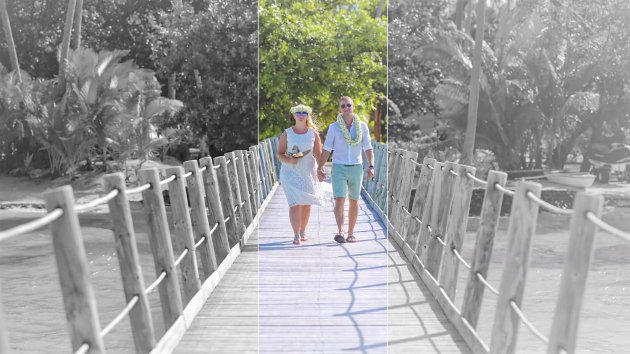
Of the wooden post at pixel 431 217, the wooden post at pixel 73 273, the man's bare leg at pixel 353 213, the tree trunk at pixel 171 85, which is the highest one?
the wooden post at pixel 73 273

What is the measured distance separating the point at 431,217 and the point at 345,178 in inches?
61.9

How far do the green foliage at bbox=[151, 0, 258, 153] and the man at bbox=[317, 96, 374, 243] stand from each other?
19059 millimetres

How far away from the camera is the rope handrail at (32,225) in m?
3.20

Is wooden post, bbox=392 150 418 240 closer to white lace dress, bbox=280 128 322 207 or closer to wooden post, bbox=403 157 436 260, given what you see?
wooden post, bbox=403 157 436 260

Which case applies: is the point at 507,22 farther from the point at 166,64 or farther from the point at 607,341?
the point at 607,341

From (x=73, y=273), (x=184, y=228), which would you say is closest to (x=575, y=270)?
(x=73, y=273)

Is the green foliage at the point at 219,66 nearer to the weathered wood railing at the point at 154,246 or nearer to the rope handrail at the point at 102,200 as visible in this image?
the weathered wood railing at the point at 154,246

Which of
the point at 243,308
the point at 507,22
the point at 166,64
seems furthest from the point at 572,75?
the point at 243,308

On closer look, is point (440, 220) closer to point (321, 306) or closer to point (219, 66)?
point (321, 306)

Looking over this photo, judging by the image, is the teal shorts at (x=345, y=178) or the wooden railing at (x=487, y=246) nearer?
the wooden railing at (x=487, y=246)

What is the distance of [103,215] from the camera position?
3075cm

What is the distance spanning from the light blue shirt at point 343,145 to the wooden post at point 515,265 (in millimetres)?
4354

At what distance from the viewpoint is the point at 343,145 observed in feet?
31.7

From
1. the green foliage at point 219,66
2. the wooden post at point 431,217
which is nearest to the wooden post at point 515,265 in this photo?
the wooden post at point 431,217
